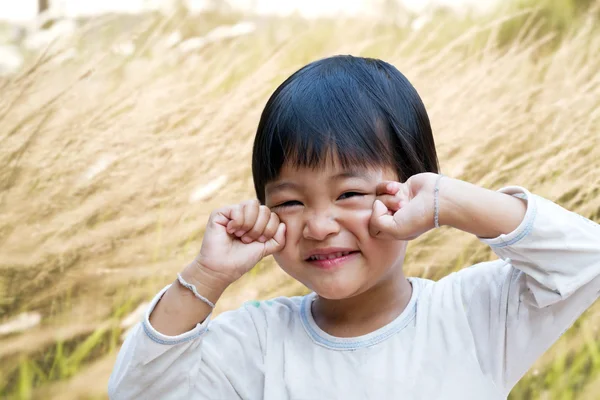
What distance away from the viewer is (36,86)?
236 cm

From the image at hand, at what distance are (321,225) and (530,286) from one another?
0.33 m

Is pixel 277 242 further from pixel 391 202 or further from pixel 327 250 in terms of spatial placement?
pixel 391 202

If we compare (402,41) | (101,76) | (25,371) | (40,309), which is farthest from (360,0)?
(25,371)

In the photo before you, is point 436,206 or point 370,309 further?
point 370,309

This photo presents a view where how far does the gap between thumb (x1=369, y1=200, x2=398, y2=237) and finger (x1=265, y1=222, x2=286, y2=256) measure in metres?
0.14

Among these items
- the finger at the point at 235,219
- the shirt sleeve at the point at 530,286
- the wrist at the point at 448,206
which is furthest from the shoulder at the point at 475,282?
the finger at the point at 235,219

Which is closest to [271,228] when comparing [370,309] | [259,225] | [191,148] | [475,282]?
[259,225]

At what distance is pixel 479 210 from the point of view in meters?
1.20

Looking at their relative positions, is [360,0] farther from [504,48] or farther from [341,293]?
[341,293]

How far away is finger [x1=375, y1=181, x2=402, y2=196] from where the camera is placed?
1248mm

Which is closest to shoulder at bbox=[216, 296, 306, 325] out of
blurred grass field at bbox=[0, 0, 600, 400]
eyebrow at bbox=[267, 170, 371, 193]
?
eyebrow at bbox=[267, 170, 371, 193]

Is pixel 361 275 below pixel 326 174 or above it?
below

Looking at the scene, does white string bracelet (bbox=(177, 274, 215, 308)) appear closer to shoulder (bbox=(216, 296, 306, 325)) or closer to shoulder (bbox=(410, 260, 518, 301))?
shoulder (bbox=(216, 296, 306, 325))

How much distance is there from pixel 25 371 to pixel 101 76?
2.85ft
